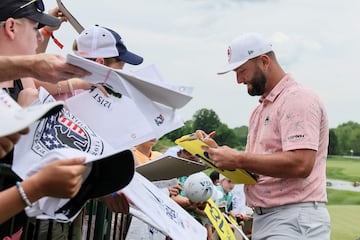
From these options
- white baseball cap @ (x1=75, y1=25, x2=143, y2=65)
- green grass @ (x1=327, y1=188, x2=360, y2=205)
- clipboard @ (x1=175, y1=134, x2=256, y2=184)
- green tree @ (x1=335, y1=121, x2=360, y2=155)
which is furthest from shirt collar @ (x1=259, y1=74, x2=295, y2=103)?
green tree @ (x1=335, y1=121, x2=360, y2=155)

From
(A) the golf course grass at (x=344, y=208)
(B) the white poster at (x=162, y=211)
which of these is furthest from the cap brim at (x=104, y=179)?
(A) the golf course grass at (x=344, y=208)

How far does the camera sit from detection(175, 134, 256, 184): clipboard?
120 inches

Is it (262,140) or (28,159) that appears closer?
(28,159)

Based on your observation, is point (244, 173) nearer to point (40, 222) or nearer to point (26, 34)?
point (40, 222)

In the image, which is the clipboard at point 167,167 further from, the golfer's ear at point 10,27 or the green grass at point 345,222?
the green grass at point 345,222

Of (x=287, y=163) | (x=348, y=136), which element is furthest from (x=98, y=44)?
(x=348, y=136)

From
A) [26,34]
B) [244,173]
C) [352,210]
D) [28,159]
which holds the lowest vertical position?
[352,210]

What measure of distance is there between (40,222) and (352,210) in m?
14.0

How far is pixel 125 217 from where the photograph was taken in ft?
12.2

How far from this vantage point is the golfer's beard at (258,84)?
350 cm

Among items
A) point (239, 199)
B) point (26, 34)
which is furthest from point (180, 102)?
point (239, 199)

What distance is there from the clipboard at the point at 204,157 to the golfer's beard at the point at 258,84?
0.57 metres

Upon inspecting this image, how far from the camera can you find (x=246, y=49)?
3551 millimetres

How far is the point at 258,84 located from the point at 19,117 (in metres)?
2.39
